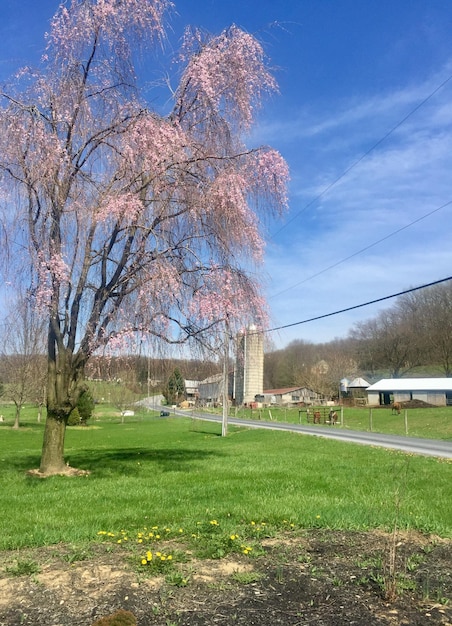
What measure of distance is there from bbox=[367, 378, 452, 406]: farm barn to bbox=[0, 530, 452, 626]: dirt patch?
56531 mm

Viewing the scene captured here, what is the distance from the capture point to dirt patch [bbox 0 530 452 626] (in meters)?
3.52

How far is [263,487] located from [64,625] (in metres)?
5.95

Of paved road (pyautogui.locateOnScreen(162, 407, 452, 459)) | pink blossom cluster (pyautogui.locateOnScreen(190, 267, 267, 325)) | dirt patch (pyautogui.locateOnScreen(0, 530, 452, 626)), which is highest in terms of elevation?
pink blossom cluster (pyautogui.locateOnScreen(190, 267, 267, 325))

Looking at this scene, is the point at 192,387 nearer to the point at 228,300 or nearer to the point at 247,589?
the point at 228,300

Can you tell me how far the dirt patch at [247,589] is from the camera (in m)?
3.52

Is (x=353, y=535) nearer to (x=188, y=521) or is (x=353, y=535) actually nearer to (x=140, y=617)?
(x=188, y=521)

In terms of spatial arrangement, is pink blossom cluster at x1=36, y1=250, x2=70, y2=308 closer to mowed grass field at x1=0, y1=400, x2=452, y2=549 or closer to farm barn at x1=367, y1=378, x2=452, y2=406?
mowed grass field at x1=0, y1=400, x2=452, y2=549

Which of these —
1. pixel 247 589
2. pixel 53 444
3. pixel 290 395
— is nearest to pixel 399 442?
pixel 53 444

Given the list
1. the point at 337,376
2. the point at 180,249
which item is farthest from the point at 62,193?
the point at 337,376

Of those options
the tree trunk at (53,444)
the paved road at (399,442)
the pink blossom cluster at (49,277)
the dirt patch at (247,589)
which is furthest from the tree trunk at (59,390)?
the paved road at (399,442)

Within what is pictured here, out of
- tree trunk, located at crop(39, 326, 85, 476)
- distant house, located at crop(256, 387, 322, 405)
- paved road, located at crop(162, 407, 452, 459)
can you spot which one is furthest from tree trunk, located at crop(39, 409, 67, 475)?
distant house, located at crop(256, 387, 322, 405)

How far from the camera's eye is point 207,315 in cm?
876

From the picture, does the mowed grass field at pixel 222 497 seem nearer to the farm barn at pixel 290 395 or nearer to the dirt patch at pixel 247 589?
the dirt patch at pixel 247 589

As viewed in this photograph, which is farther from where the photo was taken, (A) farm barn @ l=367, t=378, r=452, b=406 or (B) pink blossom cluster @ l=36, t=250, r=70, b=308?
(A) farm barn @ l=367, t=378, r=452, b=406
